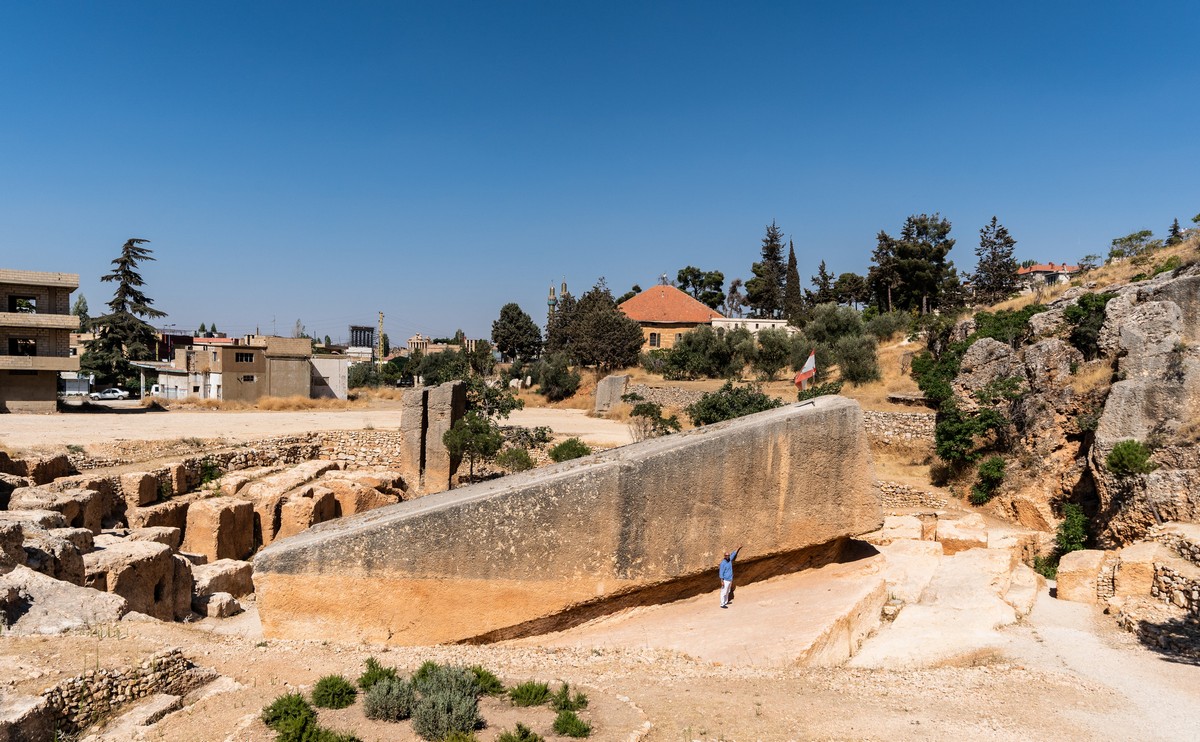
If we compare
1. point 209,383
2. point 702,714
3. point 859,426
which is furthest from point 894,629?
point 209,383

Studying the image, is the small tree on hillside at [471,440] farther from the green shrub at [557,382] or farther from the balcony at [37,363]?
the green shrub at [557,382]

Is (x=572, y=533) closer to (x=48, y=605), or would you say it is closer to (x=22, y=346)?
(x=48, y=605)

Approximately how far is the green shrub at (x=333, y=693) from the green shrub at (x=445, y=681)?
0.44 meters

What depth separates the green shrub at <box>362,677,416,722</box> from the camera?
4688 millimetres

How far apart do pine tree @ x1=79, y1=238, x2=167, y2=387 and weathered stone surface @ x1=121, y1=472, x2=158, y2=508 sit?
104ft

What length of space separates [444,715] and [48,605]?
393 cm

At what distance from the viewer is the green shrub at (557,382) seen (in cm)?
3828

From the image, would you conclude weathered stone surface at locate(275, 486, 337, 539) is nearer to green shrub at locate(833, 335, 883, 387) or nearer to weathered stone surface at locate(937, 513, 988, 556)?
weathered stone surface at locate(937, 513, 988, 556)

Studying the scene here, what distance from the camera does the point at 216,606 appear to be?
8.42m

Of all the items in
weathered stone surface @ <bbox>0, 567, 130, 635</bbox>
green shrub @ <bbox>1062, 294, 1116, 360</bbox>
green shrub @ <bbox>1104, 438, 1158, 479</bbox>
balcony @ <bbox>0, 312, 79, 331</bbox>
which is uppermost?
green shrub @ <bbox>1062, 294, 1116, 360</bbox>

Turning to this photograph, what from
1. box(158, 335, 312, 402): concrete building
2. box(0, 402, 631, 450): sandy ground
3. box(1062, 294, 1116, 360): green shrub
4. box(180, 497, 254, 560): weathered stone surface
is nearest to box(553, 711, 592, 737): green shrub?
box(180, 497, 254, 560): weathered stone surface

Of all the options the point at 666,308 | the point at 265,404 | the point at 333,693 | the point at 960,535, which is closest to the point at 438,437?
the point at 960,535

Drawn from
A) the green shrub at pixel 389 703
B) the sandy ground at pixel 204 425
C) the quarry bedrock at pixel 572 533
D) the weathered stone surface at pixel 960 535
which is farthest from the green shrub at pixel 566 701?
the sandy ground at pixel 204 425

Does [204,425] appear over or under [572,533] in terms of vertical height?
under
